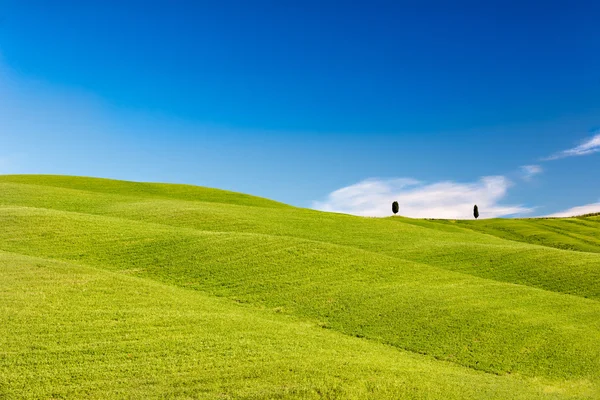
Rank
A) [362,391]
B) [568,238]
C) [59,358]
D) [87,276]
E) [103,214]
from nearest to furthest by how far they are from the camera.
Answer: [362,391]
[59,358]
[87,276]
[103,214]
[568,238]

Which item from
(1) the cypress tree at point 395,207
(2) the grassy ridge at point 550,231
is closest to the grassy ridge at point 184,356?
(2) the grassy ridge at point 550,231

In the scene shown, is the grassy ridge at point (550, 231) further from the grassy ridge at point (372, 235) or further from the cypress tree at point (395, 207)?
the cypress tree at point (395, 207)

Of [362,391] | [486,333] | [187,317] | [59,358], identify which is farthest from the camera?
[486,333]

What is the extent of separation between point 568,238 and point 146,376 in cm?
5629

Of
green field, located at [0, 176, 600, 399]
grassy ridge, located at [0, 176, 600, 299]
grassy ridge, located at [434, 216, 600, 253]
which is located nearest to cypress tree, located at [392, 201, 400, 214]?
grassy ridge, located at [434, 216, 600, 253]

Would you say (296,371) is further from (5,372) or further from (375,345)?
(5,372)

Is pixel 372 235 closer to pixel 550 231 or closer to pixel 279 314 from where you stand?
pixel 279 314

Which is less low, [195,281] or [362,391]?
[195,281]

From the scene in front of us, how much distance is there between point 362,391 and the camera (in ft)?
42.5

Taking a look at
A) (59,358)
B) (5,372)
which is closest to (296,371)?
(59,358)

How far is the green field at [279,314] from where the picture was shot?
13.5 metres

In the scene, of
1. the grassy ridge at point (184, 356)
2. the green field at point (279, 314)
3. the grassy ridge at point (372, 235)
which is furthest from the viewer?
the grassy ridge at point (372, 235)

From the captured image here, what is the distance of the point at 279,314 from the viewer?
68.2ft

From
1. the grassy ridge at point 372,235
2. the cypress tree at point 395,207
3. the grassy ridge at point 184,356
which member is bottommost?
the grassy ridge at point 184,356
